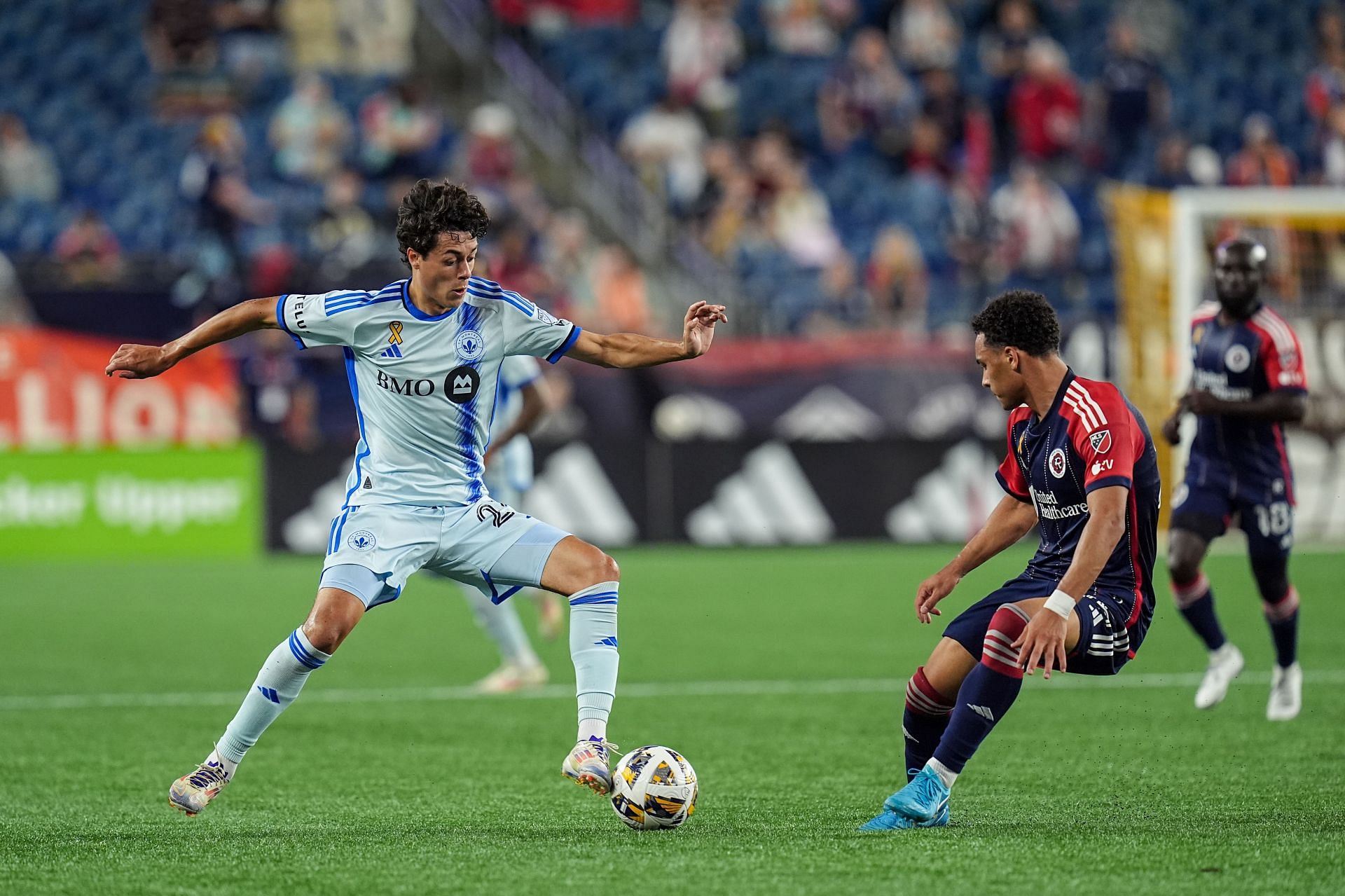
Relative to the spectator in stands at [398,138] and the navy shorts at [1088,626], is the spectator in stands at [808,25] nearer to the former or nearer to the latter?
the spectator in stands at [398,138]

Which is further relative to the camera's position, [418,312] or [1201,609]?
[1201,609]

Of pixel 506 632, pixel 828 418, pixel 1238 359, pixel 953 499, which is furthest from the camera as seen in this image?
pixel 828 418

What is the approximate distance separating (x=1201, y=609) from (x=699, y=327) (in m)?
3.64

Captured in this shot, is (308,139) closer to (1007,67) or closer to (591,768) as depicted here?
(1007,67)

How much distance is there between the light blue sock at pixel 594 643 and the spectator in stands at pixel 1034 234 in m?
14.7

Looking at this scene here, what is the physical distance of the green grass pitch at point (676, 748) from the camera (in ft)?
17.0

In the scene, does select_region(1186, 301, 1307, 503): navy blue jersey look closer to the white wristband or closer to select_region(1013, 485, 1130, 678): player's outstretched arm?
select_region(1013, 485, 1130, 678): player's outstretched arm

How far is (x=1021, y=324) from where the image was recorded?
5.67 metres

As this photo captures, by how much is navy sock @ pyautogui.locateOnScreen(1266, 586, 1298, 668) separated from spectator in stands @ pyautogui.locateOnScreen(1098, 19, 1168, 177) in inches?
568

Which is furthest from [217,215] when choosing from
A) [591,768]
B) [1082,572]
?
[1082,572]

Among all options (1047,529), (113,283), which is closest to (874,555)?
(113,283)

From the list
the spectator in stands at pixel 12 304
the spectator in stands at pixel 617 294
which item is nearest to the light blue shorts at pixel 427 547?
the spectator in stands at pixel 617 294

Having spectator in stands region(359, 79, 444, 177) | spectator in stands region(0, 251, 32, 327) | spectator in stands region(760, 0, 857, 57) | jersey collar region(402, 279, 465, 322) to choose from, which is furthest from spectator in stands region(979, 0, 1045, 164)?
jersey collar region(402, 279, 465, 322)

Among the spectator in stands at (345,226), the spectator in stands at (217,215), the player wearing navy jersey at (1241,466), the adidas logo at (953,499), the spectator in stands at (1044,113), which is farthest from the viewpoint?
the spectator in stands at (1044,113)
